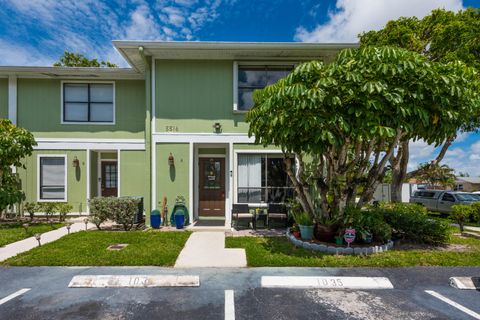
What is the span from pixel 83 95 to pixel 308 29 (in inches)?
388

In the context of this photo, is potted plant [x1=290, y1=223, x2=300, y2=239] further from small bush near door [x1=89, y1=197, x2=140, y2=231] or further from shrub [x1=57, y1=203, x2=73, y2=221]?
shrub [x1=57, y1=203, x2=73, y2=221]

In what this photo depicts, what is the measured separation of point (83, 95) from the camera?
36.8ft

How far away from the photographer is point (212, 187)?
10.6 metres

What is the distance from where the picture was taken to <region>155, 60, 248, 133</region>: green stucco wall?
31.7 feet

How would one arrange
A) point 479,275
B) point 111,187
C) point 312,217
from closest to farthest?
point 479,275, point 312,217, point 111,187

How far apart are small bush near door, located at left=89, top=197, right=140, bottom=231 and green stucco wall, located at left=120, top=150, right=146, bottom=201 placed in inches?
94.7

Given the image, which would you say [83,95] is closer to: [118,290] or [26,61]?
[26,61]

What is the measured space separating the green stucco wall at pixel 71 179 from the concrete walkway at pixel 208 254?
20.0ft

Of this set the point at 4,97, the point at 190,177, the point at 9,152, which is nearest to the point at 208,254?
the point at 190,177

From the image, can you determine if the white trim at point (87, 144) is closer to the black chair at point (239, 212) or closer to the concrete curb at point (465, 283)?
the black chair at point (239, 212)

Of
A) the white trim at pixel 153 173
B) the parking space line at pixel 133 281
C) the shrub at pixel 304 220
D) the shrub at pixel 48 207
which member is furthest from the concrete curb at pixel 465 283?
the shrub at pixel 48 207

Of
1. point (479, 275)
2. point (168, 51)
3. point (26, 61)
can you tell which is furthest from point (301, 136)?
point (26, 61)

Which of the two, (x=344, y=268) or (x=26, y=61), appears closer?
(x=344, y=268)

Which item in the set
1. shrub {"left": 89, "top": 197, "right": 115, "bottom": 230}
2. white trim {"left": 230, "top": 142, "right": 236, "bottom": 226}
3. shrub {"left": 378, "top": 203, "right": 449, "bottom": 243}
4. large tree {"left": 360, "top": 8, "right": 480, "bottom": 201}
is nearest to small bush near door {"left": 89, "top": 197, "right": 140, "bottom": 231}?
shrub {"left": 89, "top": 197, "right": 115, "bottom": 230}
